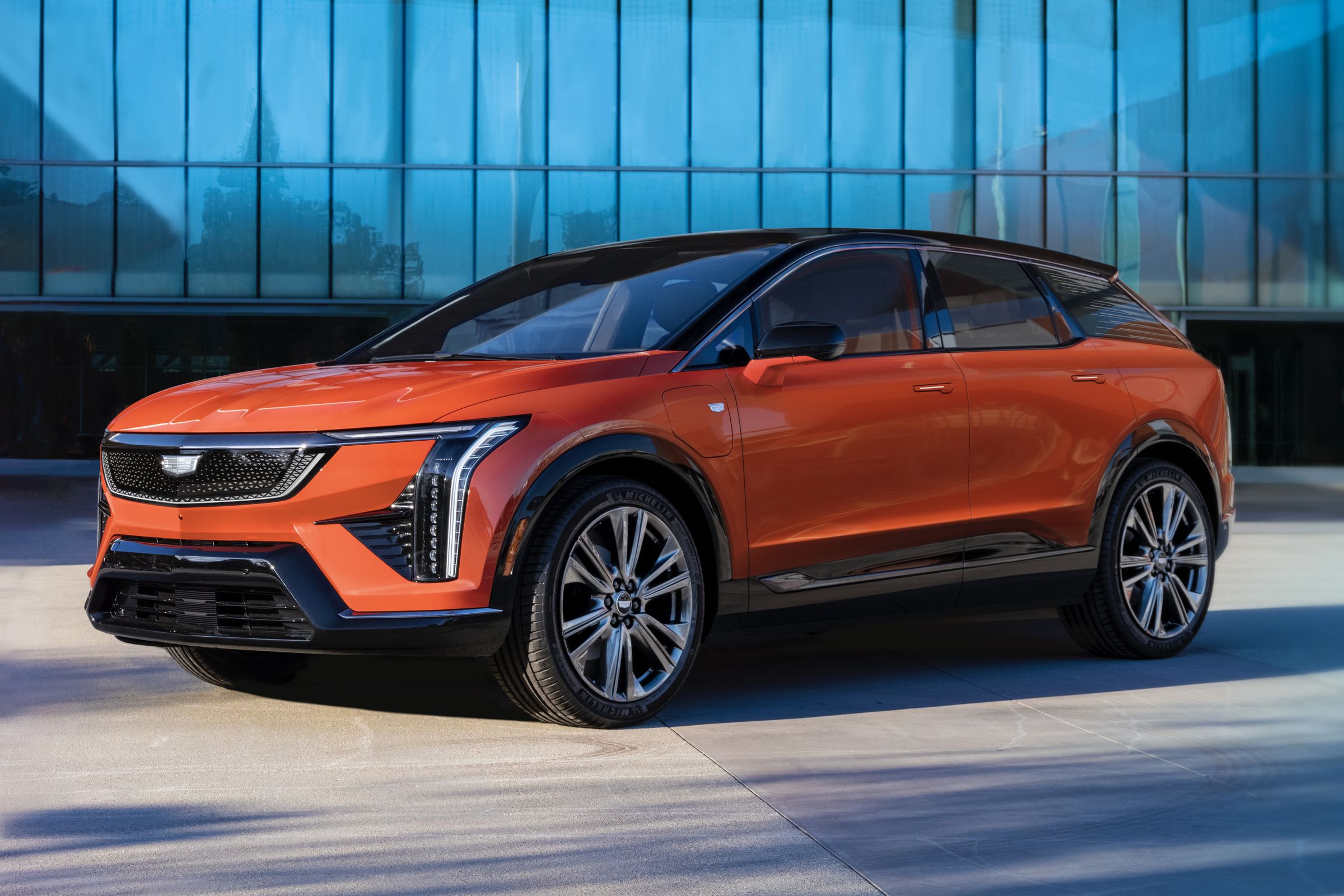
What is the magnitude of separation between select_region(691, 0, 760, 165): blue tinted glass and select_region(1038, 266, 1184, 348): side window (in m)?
19.5

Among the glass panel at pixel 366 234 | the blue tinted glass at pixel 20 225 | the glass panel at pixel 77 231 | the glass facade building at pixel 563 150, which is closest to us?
the glass facade building at pixel 563 150

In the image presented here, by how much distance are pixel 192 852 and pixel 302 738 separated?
134 centimetres

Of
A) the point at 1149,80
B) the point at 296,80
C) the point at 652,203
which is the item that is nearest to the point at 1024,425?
the point at 652,203

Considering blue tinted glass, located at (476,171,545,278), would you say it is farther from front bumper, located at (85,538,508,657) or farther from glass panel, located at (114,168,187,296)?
front bumper, located at (85,538,508,657)

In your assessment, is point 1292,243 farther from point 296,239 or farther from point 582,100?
point 296,239

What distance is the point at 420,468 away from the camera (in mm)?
4793

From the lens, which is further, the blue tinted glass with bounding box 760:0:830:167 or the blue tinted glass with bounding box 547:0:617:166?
the blue tinted glass with bounding box 760:0:830:167

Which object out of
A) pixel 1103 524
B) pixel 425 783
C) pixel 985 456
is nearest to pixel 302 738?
pixel 425 783

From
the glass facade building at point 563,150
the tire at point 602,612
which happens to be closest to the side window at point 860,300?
the tire at point 602,612

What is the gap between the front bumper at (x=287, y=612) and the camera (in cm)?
481

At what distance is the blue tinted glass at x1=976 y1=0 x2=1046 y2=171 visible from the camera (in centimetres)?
2670

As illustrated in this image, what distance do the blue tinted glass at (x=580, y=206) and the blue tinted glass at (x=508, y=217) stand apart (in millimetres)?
187

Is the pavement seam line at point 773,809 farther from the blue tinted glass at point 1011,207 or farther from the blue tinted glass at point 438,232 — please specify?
the blue tinted glass at point 1011,207

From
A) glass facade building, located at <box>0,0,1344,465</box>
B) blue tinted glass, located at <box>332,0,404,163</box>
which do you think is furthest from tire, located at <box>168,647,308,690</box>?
blue tinted glass, located at <box>332,0,404,163</box>
